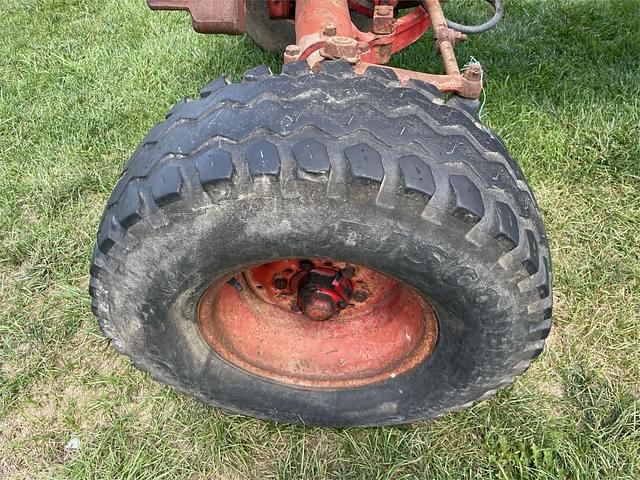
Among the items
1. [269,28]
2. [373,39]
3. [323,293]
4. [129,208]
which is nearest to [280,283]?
[323,293]

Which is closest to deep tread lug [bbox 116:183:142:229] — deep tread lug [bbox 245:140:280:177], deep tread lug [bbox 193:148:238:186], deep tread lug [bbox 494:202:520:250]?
deep tread lug [bbox 193:148:238:186]

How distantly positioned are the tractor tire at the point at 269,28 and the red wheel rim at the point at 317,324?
6.43 feet

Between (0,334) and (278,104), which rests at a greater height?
(278,104)

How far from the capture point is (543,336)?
1.61m

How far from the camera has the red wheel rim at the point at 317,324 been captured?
1845 millimetres

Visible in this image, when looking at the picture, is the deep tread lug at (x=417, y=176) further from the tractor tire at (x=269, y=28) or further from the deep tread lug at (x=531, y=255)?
the tractor tire at (x=269, y=28)

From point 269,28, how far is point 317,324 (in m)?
2.22

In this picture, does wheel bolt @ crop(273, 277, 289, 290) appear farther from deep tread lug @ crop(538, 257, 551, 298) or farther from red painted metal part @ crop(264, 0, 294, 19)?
red painted metal part @ crop(264, 0, 294, 19)

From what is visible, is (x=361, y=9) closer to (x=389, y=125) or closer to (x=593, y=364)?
(x=389, y=125)

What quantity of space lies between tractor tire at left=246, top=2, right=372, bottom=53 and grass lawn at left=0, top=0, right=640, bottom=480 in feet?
0.55

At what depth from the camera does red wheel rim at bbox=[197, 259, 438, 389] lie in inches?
72.6

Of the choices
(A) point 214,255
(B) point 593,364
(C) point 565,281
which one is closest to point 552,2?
(C) point 565,281

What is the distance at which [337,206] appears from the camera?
134cm

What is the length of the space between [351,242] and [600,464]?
1263mm
